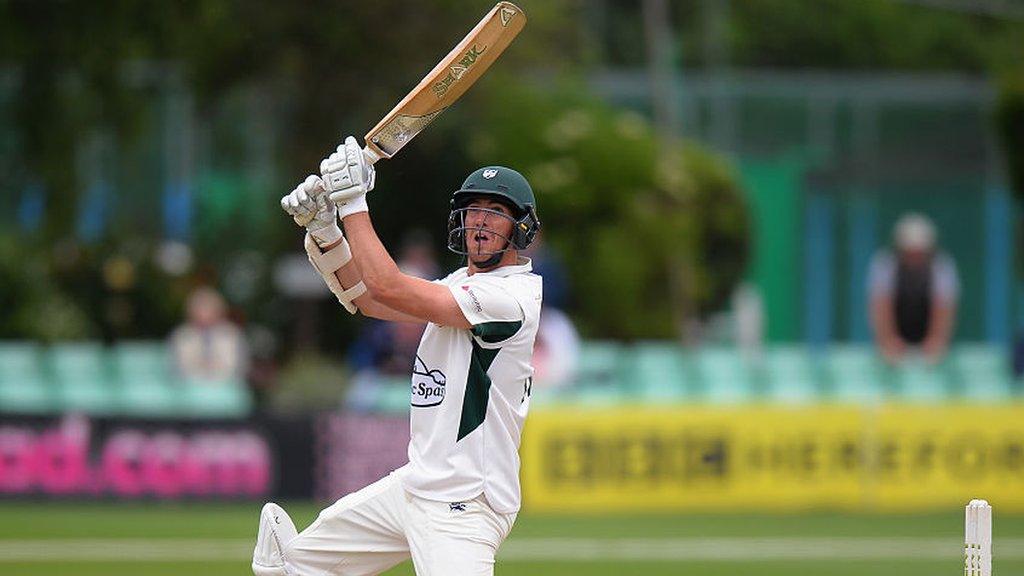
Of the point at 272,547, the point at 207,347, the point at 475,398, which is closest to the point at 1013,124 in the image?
the point at 207,347

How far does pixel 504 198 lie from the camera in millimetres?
5660

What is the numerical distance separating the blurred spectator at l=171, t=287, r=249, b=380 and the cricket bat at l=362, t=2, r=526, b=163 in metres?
7.87

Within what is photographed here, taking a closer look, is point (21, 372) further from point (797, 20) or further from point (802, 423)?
point (797, 20)

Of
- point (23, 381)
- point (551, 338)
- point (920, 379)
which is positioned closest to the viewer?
point (551, 338)

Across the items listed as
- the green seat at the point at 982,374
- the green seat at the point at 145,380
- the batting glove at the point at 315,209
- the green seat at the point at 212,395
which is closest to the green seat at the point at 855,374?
the green seat at the point at 982,374

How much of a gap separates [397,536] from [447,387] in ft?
1.64

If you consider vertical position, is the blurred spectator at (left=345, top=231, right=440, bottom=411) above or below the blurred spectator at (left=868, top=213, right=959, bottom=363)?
below

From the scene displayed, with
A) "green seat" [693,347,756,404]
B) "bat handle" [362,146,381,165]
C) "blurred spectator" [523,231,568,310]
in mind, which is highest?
"blurred spectator" [523,231,568,310]

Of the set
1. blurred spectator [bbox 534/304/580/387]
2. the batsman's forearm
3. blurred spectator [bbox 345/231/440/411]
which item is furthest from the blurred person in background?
blurred spectator [bbox 345/231/440/411]

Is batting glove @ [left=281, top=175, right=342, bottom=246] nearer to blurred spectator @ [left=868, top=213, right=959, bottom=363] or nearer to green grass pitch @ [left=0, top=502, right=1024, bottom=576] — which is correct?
green grass pitch @ [left=0, top=502, right=1024, bottom=576]

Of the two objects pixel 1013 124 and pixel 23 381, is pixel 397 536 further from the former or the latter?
pixel 1013 124

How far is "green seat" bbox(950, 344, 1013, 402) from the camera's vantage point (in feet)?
45.1

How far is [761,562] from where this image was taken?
33.3 ft

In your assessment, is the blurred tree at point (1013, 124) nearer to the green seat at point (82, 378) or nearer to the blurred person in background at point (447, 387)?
the green seat at point (82, 378)
